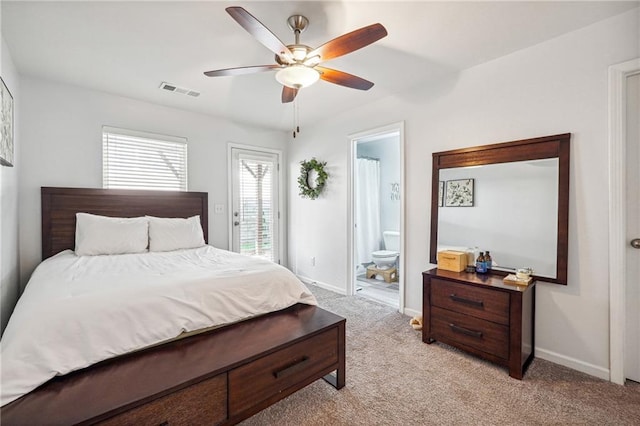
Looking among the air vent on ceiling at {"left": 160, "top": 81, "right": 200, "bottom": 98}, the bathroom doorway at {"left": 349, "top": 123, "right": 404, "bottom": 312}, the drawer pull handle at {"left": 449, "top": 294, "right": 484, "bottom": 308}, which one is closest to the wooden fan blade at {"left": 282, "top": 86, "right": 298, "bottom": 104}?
the air vent on ceiling at {"left": 160, "top": 81, "right": 200, "bottom": 98}

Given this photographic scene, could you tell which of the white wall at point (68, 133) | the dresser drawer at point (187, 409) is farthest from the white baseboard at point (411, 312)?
the white wall at point (68, 133)

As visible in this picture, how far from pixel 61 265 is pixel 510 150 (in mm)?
Answer: 3807

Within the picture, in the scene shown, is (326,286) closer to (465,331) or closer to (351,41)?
(465,331)

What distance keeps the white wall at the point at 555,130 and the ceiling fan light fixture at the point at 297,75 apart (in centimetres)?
155

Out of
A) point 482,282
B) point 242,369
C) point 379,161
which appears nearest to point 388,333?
point 482,282

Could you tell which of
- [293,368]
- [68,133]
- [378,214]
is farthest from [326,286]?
[68,133]

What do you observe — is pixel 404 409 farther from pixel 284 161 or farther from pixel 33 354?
pixel 284 161

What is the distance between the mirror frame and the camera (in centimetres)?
219

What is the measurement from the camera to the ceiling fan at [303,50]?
64.0 inches

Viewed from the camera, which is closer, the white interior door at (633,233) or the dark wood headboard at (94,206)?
the white interior door at (633,233)

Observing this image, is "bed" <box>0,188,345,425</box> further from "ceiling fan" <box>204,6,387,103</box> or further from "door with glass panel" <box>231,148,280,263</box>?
"door with glass panel" <box>231,148,280,263</box>

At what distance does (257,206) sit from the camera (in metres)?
4.58

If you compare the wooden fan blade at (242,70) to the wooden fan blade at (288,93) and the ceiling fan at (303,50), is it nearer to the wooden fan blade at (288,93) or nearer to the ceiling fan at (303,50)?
the ceiling fan at (303,50)

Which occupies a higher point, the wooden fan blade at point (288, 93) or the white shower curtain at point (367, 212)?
the wooden fan blade at point (288, 93)
